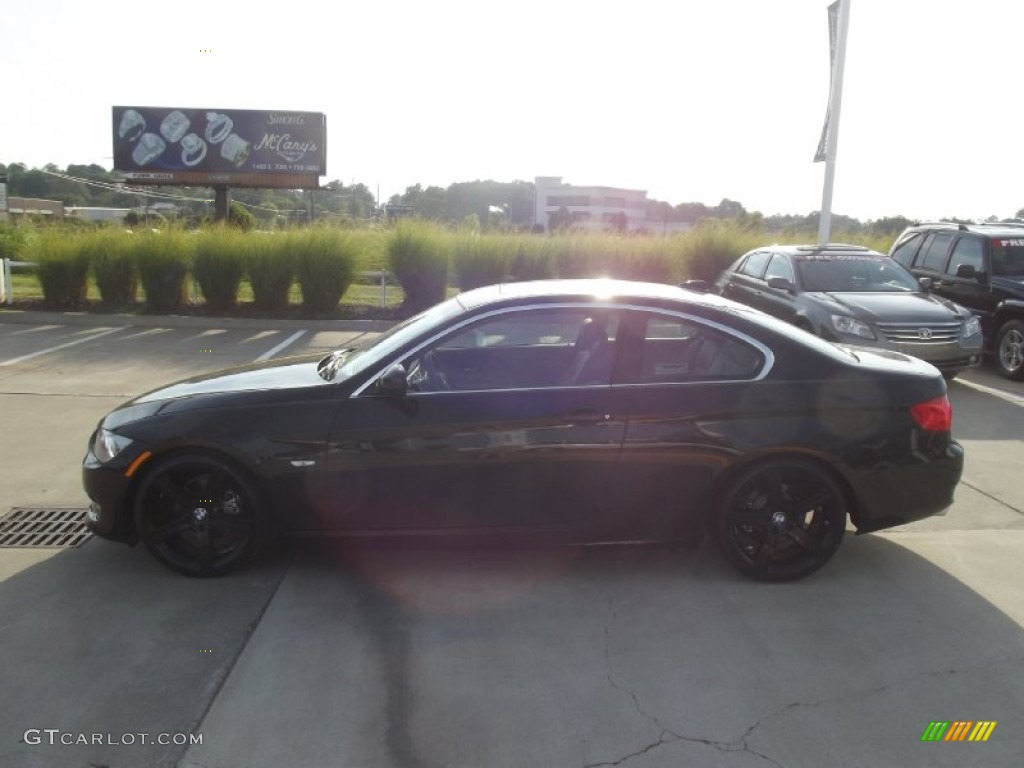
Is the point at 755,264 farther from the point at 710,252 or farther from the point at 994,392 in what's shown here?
the point at 710,252

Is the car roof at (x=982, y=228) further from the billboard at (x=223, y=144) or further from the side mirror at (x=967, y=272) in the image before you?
the billboard at (x=223, y=144)

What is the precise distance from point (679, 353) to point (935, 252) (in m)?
9.47

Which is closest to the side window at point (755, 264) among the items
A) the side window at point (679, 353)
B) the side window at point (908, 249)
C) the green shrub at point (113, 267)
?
the side window at point (908, 249)

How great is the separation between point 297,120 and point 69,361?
18.0 metres

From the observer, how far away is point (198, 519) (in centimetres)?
423

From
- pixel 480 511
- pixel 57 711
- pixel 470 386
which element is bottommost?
pixel 57 711

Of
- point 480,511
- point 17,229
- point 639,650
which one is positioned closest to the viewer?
point 639,650

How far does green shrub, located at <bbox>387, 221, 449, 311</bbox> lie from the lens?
49.8 feet

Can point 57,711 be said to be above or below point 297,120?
below

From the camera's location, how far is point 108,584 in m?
4.22

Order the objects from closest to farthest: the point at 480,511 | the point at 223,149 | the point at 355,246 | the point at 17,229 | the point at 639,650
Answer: the point at 639,650, the point at 480,511, the point at 355,246, the point at 17,229, the point at 223,149

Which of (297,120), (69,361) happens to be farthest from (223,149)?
(69,361)

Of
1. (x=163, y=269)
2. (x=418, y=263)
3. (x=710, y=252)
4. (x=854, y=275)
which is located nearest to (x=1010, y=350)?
(x=854, y=275)

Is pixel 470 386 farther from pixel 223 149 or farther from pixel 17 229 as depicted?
pixel 223 149
